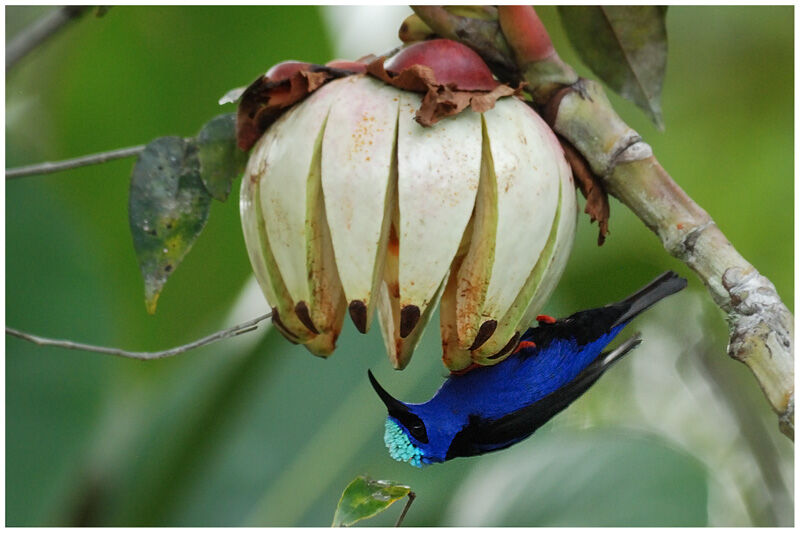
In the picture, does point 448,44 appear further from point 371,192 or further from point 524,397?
point 524,397

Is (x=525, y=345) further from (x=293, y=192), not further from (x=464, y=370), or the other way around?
(x=293, y=192)

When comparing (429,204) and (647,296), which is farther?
(647,296)

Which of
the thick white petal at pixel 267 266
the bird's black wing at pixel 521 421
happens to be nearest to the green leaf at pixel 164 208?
the thick white petal at pixel 267 266

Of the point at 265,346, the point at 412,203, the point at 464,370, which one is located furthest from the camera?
the point at 265,346

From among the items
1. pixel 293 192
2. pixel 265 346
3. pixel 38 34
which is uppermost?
pixel 38 34

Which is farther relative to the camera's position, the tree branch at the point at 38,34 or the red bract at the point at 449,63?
the tree branch at the point at 38,34

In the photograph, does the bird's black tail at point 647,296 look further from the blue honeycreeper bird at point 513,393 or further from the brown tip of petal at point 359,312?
the brown tip of petal at point 359,312

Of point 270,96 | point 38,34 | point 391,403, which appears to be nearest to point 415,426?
point 391,403
